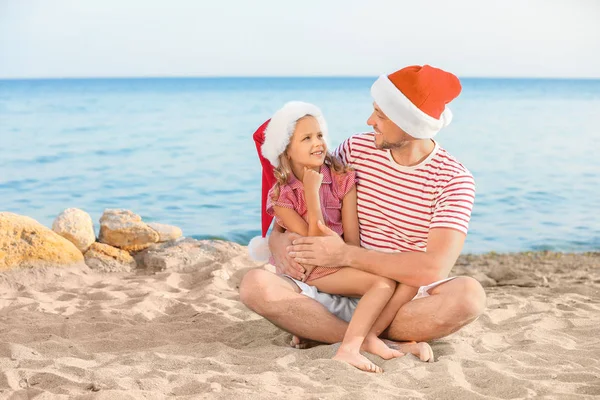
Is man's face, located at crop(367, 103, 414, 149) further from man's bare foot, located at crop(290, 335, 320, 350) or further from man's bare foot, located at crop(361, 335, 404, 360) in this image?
man's bare foot, located at crop(290, 335, 320, 350)

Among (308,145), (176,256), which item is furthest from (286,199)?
(176,256)

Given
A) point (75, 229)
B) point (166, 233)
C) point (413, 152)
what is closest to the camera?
point (413, 152)

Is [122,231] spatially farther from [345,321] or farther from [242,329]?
[345,321]

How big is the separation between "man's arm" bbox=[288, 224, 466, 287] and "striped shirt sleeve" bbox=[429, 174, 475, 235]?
0.12ft

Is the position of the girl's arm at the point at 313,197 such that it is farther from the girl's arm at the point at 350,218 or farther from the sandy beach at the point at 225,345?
the sandy beach at the point at 225,345

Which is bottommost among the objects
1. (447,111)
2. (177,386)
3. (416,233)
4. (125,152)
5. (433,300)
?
(125,152)

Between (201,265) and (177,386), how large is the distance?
3029 mm

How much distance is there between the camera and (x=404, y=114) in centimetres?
390

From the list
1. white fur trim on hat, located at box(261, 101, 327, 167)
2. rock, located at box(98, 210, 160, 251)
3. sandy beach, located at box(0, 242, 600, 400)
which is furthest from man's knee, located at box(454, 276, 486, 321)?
rock, located at box(98, 210, 160, 251)

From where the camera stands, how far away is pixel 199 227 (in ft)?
33.5

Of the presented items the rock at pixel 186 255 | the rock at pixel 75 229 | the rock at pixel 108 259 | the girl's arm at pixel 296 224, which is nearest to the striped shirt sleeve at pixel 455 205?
the girl's arm at pixel 296 224

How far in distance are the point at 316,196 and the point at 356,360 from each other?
2.93 ft

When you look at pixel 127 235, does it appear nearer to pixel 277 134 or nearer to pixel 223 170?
pixel 277 134

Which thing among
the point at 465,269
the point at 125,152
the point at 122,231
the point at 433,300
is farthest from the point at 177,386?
the point at 125,152
